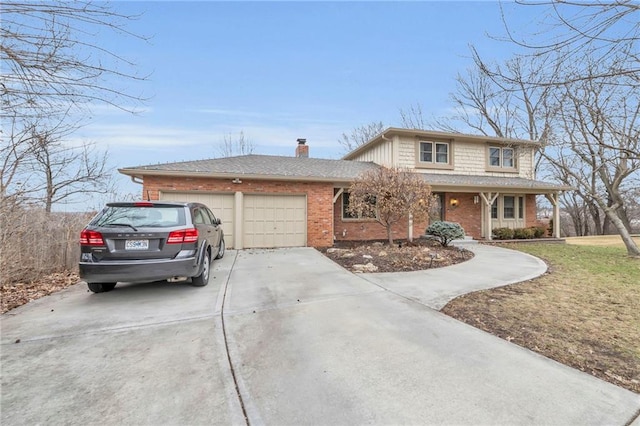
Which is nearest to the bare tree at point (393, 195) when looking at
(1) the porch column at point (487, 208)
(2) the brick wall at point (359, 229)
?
(2) the brick wall at point (359, 229)

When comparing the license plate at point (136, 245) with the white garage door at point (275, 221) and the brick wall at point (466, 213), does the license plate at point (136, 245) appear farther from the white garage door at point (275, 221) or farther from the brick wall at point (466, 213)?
the brick wall at point (466, 213)

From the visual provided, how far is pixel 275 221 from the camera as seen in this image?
34.9 ft

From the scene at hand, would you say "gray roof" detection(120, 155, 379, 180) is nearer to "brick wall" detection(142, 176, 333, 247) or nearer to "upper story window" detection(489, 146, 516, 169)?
"brick wall" detection(142, 176, 333, 247)

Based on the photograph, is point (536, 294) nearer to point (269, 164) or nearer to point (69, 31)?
point (69, 31)

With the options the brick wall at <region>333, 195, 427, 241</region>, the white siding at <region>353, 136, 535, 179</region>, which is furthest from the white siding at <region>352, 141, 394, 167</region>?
the brick wall at <region>333, 195, 427, 241</region>

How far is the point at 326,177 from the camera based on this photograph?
35.3 ft

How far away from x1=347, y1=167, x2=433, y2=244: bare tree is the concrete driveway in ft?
17.2

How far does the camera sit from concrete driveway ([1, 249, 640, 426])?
203cm

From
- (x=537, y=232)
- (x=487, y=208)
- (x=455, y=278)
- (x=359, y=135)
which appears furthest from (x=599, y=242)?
(x=359, y=135)

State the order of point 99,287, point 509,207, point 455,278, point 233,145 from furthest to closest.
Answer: point 233,145 < point 509,207 < point 455,278 < point 99,287

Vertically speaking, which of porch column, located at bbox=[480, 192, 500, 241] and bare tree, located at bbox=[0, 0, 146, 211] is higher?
bare tree, located at bbox=[0, 0, 146, 211]

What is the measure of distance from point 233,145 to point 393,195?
17353 mm

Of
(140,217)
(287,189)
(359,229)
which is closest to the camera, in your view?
(140,217)

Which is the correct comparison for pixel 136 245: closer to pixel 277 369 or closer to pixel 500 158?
pixel 277 369
